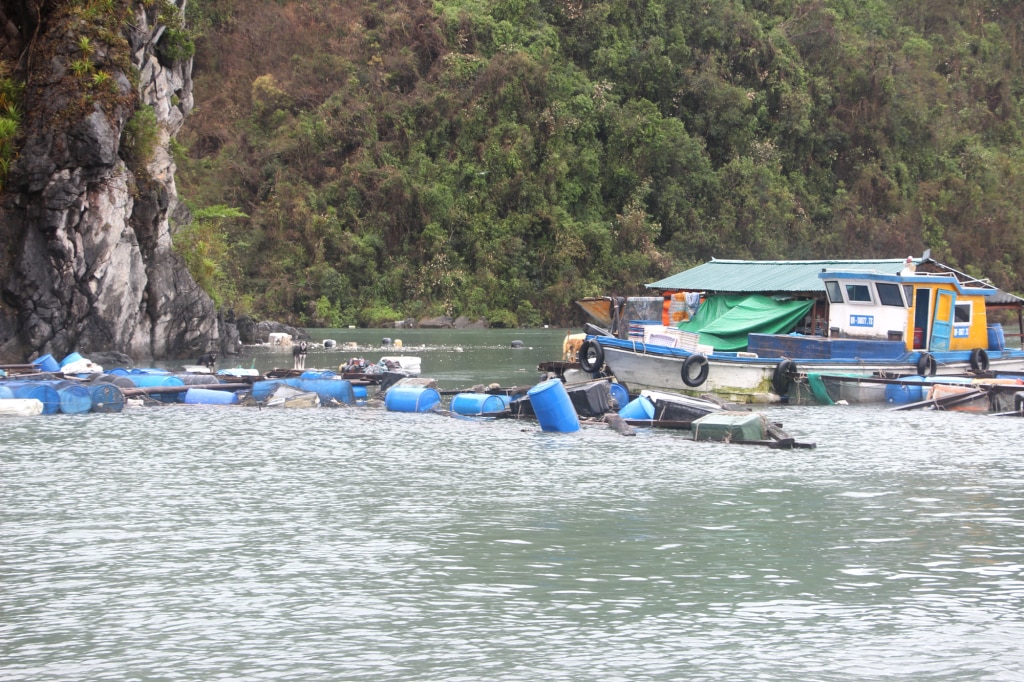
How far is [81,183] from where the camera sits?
3139cm

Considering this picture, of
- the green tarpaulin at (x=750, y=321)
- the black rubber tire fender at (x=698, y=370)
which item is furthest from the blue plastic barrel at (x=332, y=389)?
the green tarpaulin at (x=750, y=321)

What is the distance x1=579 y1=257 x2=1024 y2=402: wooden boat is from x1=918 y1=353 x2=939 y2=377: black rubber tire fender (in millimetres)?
22

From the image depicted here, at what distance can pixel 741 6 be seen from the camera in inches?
2938

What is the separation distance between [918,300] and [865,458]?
36.7ft

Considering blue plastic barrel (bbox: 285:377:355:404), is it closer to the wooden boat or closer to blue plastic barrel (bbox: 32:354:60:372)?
the wooden boat

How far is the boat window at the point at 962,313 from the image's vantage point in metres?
28.6

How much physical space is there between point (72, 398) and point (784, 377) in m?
14.5

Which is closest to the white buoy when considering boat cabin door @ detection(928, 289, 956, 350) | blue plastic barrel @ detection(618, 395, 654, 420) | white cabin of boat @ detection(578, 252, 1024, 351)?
blue plastic barrel @ detection(618, 395, 654, 420)

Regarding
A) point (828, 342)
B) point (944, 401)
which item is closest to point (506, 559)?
point (944, 401)

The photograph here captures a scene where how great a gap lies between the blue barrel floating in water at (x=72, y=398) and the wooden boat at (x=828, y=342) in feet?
36.7

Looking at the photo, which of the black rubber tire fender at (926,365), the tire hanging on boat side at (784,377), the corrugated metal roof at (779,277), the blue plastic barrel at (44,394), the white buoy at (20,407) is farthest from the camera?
the corrugated metal roof at (779,277)

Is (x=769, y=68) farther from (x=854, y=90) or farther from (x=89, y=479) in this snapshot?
(x=89, y=479)

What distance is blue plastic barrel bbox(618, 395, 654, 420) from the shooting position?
826 inches

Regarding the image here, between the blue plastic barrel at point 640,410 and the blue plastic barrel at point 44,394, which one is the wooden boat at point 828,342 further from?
the blue plastic barrel at point 44,394
